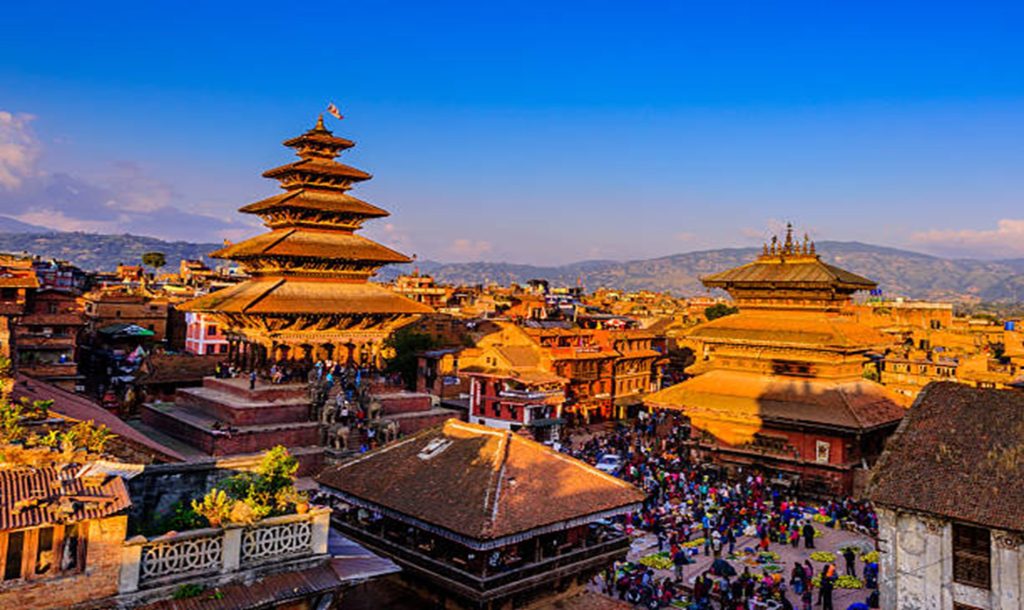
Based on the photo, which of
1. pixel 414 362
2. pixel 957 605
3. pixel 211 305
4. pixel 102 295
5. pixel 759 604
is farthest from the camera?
pixel 102 295

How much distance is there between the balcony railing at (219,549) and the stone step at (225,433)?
65.5 ft

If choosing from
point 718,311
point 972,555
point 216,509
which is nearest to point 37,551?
point 216,509

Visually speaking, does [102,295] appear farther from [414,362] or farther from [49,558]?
[49,558]

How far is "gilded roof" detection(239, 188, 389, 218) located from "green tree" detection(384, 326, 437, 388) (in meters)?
25.7

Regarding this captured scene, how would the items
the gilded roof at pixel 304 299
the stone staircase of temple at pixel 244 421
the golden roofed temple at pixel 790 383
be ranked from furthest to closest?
the gilded roof at pixel 304 299
the golden roofed temple at pixel 790 383
the stone staircase of temple at pixel 244 421

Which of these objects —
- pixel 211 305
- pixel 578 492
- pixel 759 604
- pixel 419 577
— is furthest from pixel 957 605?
pixel 211 305

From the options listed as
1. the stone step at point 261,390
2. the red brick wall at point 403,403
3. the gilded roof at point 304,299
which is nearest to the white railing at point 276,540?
the stone step at point 261,390

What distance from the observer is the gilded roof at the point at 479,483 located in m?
14.5

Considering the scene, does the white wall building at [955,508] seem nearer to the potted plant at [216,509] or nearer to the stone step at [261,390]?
the potted plant at [216,509]

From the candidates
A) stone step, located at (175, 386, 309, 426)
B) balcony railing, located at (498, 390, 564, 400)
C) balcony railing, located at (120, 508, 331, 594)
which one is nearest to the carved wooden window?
A: balcony railing, located at (120, 508, 331, 594)

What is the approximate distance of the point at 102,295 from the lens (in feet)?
234

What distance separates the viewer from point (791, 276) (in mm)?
39844

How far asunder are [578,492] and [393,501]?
413 centimetres

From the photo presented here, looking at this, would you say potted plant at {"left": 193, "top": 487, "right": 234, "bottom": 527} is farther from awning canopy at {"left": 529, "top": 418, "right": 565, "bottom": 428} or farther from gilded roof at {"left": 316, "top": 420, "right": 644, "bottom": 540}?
awning canopy at {"left": 529, "top": 418, "right": 565, "bottom": 428}
